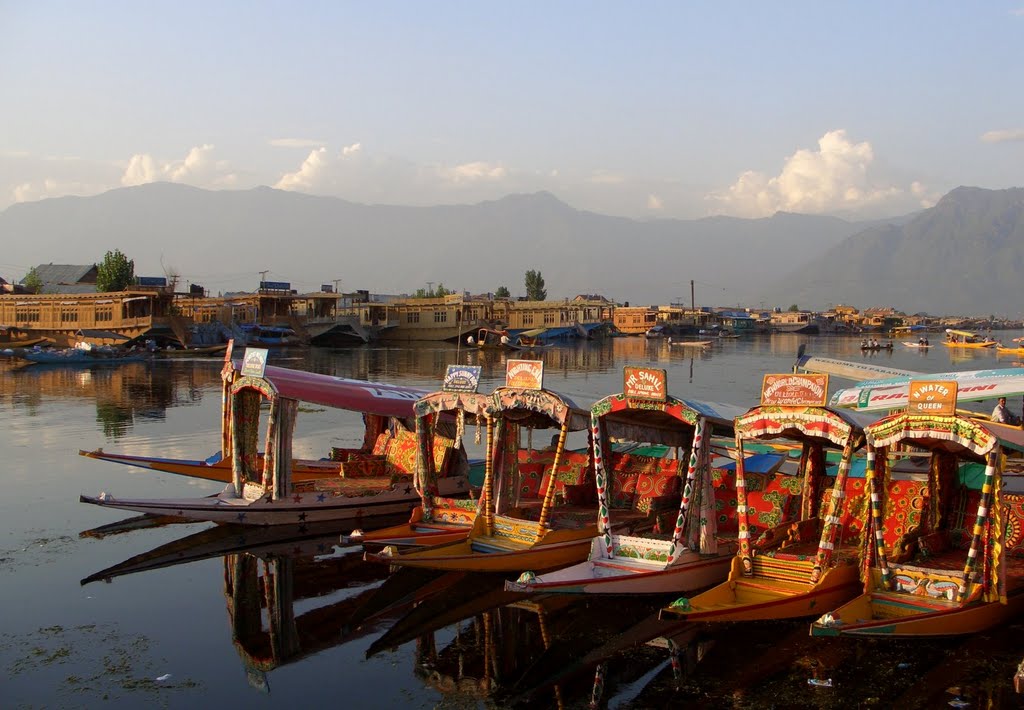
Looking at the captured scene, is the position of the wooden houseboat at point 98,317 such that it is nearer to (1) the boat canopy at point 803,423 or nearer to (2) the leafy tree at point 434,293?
(2) the leafy tree at point 434,293

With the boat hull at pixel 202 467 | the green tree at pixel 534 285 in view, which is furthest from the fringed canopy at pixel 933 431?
the green tree at pixel 534 285

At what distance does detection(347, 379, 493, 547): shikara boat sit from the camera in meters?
14.8

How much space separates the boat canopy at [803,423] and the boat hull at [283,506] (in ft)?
25.3

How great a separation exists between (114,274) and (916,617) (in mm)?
82313

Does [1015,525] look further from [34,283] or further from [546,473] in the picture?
[34,283]

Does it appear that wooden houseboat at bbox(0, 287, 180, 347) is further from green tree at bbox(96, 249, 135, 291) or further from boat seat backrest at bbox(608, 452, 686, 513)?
boat seat backrest at bbox(608, 452, 686, 513)

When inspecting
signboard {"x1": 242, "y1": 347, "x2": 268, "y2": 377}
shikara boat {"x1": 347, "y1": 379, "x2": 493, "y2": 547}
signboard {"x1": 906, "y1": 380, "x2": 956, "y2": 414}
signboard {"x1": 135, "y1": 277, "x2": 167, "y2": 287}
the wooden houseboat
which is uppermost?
signboard {"x1": 135, "y1": 277, "x2": 167, "y2": 287}

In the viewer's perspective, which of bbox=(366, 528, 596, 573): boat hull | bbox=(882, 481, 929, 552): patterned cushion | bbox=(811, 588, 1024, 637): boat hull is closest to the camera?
bbox=(811, 588, 1024, 637): boat hull

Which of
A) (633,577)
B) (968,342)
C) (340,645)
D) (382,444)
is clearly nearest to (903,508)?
(633,577)

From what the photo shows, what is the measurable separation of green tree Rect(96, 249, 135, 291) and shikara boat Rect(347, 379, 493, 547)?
7192cm

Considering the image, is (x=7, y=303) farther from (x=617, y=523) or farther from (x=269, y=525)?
(x=617, y=523)

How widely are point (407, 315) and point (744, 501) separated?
7930 centimetres

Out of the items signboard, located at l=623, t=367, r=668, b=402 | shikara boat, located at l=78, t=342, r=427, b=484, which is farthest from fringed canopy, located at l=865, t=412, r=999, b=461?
shikara boat, located at l=78, t=342, r=427, b=484

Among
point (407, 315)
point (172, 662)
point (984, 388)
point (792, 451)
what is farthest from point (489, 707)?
point (407, 315)
